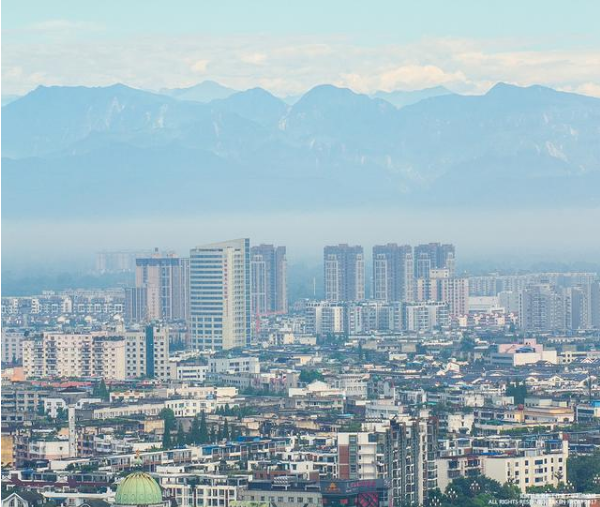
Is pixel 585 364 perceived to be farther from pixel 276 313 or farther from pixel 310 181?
pixel 310 181

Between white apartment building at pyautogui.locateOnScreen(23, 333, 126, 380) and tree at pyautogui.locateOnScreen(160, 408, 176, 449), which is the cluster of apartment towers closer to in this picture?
white apartment building at pyautogui.locateOnScreen(23, 333, 126, 380)

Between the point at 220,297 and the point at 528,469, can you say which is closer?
the point at 528,469

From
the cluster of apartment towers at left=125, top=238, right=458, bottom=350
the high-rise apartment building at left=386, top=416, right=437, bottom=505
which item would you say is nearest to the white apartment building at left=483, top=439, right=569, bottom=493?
the high-rise apartment building at left=386, top=416, right=437, bottom=505

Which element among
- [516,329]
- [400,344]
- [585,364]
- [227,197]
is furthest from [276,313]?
[227,197]

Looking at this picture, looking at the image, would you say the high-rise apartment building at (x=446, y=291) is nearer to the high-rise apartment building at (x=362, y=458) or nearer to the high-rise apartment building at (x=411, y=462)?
the high-rise apartment building at (x=411, y=462)

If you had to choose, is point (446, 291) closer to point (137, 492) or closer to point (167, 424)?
point (167, 424)

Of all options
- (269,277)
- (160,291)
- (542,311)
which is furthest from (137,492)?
(269,277)

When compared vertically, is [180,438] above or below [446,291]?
below
